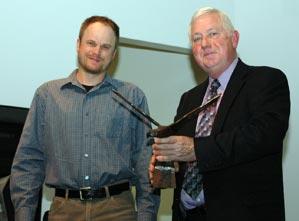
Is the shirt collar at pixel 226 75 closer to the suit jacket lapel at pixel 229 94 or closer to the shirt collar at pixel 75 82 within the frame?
the suit jacket lapel at pixel 229 94

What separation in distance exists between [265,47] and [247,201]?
6.19 feet

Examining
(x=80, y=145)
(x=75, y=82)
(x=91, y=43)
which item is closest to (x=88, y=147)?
(x=80, y=145)

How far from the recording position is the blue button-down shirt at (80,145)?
2.08 metres

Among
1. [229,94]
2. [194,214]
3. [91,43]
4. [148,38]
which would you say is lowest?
[194,214]

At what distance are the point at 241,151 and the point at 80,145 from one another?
735mm

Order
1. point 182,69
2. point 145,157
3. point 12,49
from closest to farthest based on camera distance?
point 145,157 → point 12,49 → point 182,69

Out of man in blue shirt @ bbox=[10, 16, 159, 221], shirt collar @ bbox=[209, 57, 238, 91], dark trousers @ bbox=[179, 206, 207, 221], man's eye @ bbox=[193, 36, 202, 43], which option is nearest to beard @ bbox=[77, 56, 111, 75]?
man in blue shirt @ bbox=[10, 16, 159, 221]

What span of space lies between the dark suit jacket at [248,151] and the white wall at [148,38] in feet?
4.12

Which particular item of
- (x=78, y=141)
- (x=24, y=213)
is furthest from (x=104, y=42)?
(x=24, y=213)

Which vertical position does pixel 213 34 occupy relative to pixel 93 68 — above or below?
above

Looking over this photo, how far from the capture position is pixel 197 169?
1.98 metres

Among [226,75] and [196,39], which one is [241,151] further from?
[196,39]

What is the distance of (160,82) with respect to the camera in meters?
4.07

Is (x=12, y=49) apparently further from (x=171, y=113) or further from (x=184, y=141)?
(x=171, y=113)
